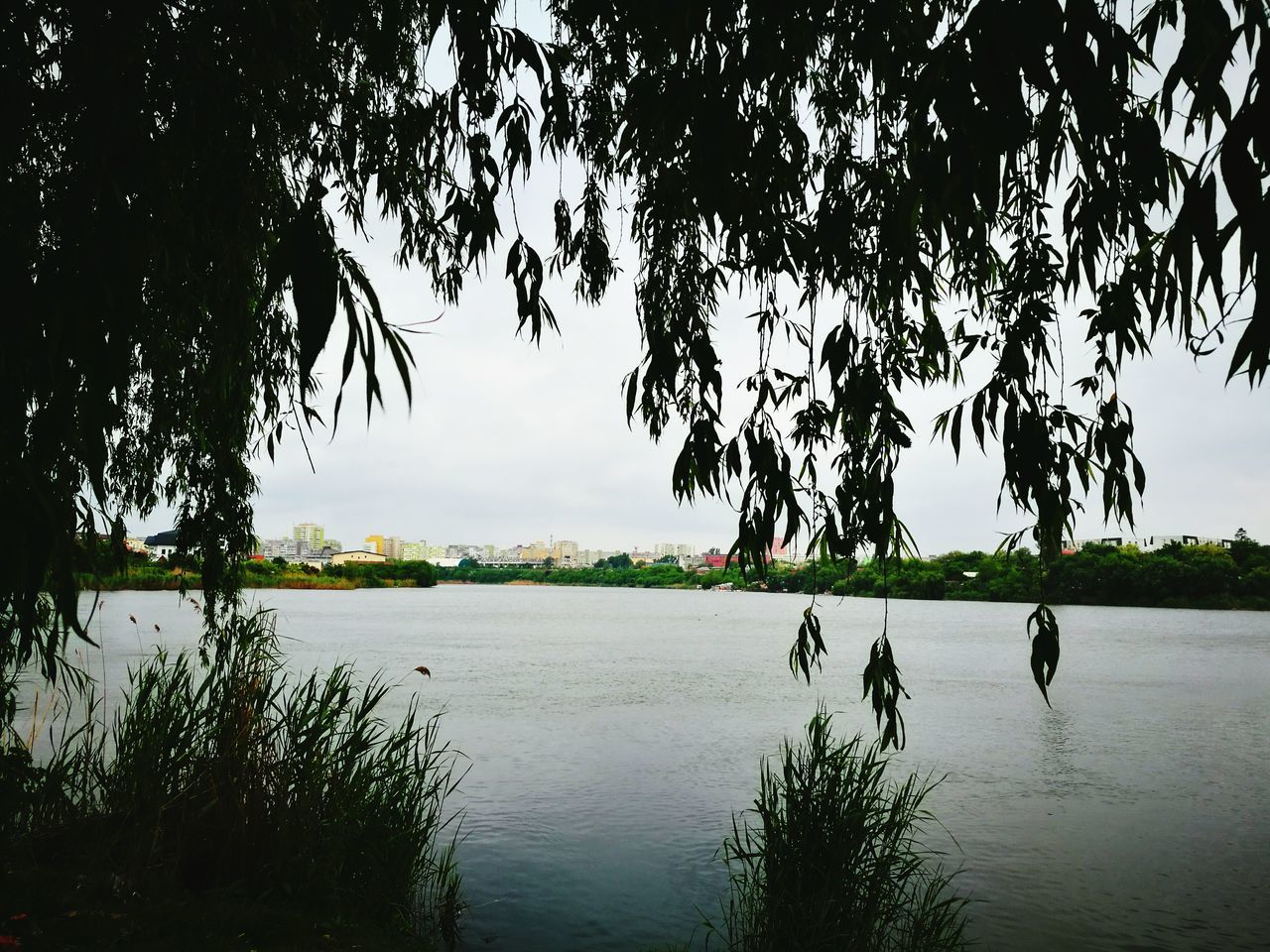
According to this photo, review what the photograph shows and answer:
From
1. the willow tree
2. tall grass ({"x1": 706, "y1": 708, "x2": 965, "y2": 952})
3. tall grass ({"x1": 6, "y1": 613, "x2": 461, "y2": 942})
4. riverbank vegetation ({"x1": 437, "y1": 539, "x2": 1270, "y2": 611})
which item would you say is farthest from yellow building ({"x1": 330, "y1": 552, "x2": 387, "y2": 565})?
the willow tree

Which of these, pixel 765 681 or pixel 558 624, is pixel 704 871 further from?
pixel 558 624

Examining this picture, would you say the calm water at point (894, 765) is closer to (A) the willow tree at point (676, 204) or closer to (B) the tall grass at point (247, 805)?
(B) the tall grass at point (247, 805)

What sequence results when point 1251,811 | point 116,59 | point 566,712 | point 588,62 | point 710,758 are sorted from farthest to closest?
point 566,712 < point 710,758 < point 1251,811 < point 588,62 < point 116,59

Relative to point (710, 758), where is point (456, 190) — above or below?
above

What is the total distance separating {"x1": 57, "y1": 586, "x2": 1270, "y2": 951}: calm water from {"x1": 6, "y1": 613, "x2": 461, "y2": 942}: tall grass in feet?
2.80

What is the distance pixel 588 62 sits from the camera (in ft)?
9.25

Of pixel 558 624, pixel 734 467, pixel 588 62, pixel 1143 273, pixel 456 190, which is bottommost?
pixel 558 624

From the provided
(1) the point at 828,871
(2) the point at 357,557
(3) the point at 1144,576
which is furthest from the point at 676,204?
(2) the point at 357,557

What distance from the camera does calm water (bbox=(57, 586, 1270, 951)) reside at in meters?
4.35

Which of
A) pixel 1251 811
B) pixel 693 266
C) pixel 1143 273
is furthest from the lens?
pixel 1251 811

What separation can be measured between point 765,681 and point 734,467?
12.1 meters

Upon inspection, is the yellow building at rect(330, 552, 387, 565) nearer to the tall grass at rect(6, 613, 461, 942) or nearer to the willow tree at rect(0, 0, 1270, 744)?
the tall grass at rect(6, 613, 461, 942)

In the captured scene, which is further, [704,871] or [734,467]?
[704,871]

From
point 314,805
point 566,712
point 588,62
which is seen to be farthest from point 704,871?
point 566,712
